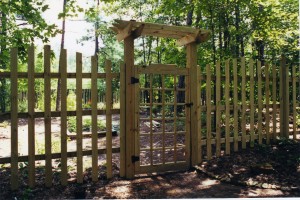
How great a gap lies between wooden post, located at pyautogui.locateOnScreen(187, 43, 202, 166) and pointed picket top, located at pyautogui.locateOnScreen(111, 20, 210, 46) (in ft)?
0.71

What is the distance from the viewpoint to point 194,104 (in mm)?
5996

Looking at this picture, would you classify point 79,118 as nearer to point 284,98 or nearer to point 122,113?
point 122,113

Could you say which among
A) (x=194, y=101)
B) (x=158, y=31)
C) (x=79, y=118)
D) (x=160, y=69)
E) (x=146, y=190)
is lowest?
(x=146, y=190)

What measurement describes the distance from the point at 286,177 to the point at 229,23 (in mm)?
4504

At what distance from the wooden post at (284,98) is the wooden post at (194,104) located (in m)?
2.64

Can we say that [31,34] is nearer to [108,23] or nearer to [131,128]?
[131,128]

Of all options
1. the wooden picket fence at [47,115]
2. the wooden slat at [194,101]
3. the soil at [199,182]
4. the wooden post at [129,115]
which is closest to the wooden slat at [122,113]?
the wooden post at [129,115]

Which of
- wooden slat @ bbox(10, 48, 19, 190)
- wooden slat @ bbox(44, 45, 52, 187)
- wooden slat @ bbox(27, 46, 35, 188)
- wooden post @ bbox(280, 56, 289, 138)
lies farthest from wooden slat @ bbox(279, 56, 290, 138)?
wooden slat @ bbox(10, 48, 19, 190)

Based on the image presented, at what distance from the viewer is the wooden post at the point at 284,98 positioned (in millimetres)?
7332

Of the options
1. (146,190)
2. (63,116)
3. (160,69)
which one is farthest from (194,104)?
(63,116)

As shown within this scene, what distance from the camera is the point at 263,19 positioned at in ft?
25.3

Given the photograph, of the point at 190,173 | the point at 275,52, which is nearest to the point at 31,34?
the point at 190,173

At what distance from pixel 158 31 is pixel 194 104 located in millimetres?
1635

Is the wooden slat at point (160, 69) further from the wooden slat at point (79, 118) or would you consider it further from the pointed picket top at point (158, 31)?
the wooden slat at point (79, 118)
